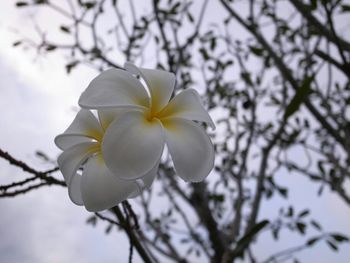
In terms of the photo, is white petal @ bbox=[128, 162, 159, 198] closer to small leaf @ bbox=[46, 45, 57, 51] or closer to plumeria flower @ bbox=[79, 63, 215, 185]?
plumeria flower @ bbox=[79, 63, 215, 185]

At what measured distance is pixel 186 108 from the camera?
33 centimetres

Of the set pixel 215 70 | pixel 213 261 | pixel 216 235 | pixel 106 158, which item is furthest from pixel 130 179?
pixel 215 70

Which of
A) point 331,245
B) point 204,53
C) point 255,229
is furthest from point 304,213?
point 255,229

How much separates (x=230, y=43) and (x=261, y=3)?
0.86 ft

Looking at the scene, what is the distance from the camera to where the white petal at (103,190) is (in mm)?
295

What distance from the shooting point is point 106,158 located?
27cm

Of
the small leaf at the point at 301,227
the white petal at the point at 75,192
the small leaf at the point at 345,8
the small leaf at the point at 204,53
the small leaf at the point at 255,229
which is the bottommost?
the small leaf at the point at 301,227

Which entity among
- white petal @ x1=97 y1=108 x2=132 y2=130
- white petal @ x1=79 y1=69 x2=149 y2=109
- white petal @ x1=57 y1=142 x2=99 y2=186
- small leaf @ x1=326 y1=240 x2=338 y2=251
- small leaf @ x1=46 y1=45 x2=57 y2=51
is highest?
white petal @ x1=79 y1=69 x2=149 y2=109

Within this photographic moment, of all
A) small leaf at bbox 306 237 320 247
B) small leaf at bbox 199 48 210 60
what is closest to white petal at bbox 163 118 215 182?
small leaf at bbox 306 237 320 247

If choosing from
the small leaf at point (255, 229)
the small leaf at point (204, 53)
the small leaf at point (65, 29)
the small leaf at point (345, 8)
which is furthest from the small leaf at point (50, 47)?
the small leaf at point (255, 229)

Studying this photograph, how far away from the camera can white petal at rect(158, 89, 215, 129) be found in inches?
12.5

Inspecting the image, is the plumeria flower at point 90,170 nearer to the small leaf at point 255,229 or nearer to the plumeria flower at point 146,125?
the plumeria flower at point 146,125

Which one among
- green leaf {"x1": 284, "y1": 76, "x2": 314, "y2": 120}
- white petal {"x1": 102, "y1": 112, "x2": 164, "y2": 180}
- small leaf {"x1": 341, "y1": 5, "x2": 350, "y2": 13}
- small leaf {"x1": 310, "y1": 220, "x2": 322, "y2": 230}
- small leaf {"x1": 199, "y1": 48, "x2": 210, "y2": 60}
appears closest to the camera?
white petal {"x1": 102, "y1": 112, "x2": 164, "y2": 180}

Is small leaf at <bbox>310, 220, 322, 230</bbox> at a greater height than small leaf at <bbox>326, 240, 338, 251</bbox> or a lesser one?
lesser
